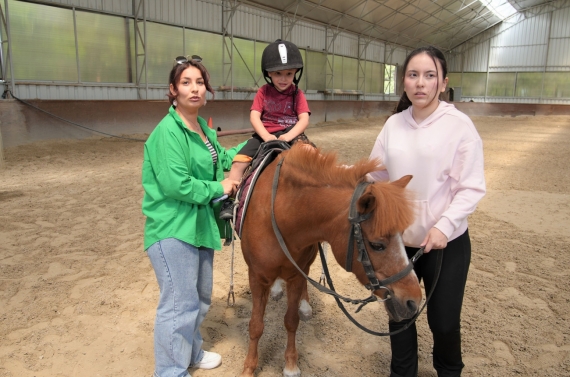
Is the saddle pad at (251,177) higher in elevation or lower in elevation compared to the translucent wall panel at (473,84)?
lower

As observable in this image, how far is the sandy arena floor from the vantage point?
7.21ft

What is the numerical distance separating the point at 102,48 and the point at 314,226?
10.5 m

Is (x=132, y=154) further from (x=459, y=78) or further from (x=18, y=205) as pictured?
(x=459, y=78)

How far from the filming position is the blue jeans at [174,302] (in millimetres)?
1773

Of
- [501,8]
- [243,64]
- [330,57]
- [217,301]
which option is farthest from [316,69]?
[217,301]

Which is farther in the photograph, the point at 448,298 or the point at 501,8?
the point at 501,8

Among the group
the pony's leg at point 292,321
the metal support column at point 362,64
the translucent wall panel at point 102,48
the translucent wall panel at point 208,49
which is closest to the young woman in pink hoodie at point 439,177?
the pony's leg at point 292,321

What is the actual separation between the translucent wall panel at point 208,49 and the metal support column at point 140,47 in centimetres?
155

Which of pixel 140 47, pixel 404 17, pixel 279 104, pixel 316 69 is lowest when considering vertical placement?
pixel 279 104

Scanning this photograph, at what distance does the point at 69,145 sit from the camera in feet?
28.0

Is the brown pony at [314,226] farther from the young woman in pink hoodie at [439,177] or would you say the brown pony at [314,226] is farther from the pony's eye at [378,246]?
the young woman in pink hoodie at [439,177]

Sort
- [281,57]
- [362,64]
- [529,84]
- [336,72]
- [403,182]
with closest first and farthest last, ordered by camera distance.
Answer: [403,182] < [281,57] < [336,72] < [362,64] < [529,84]

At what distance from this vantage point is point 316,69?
1814 centimetres

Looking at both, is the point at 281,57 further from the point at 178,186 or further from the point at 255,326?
the point at 255,326
